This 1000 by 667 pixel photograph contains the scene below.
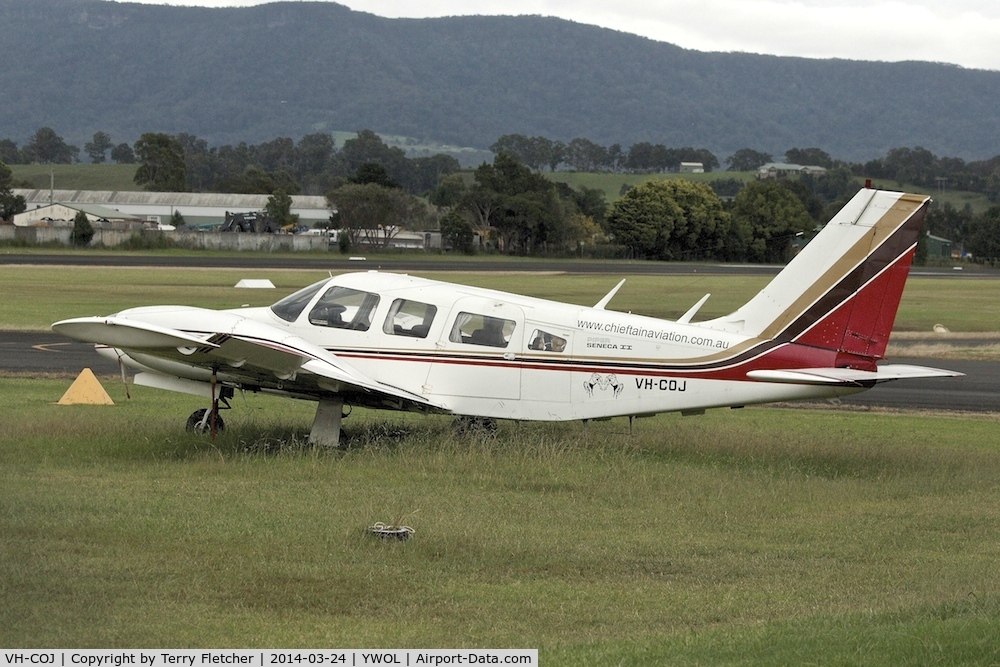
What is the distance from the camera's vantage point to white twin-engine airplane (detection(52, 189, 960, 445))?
1452 centimetres

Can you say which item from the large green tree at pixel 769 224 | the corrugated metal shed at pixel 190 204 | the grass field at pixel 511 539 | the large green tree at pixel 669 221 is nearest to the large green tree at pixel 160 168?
the corrugated metal shed at pixel 190 204

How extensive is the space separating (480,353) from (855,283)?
15.6 feet

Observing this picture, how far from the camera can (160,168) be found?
6949 inches

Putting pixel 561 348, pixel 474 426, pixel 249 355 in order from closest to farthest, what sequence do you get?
pixel 249 355
pixel 561 348
pixel 474 426

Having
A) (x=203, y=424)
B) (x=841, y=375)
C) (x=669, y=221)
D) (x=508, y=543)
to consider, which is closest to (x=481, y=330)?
(x=203, y=424)

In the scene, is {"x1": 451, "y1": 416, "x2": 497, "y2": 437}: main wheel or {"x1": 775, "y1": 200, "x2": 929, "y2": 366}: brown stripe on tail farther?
{"x1": 451, "y1": 416, "x2": 497, "y2": 437}: main wheel

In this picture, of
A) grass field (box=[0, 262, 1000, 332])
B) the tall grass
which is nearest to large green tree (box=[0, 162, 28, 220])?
grass field (box=[0, 262, 1000, 332])

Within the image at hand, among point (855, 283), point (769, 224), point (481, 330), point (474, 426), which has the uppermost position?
point (769, 224)

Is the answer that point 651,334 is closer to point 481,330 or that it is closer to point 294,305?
point 481,330

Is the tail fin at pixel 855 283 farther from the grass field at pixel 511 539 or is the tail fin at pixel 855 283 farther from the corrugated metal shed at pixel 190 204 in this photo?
the corrugated metal shed at pixel 190 204

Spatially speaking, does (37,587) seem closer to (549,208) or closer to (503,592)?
(503,592)

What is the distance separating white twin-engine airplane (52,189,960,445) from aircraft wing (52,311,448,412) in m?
0.03

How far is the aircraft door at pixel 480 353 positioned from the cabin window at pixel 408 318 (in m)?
0.29

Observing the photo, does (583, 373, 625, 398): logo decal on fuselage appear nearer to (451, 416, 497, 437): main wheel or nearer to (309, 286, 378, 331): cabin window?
(451, 416, 497, 437): main wheel
